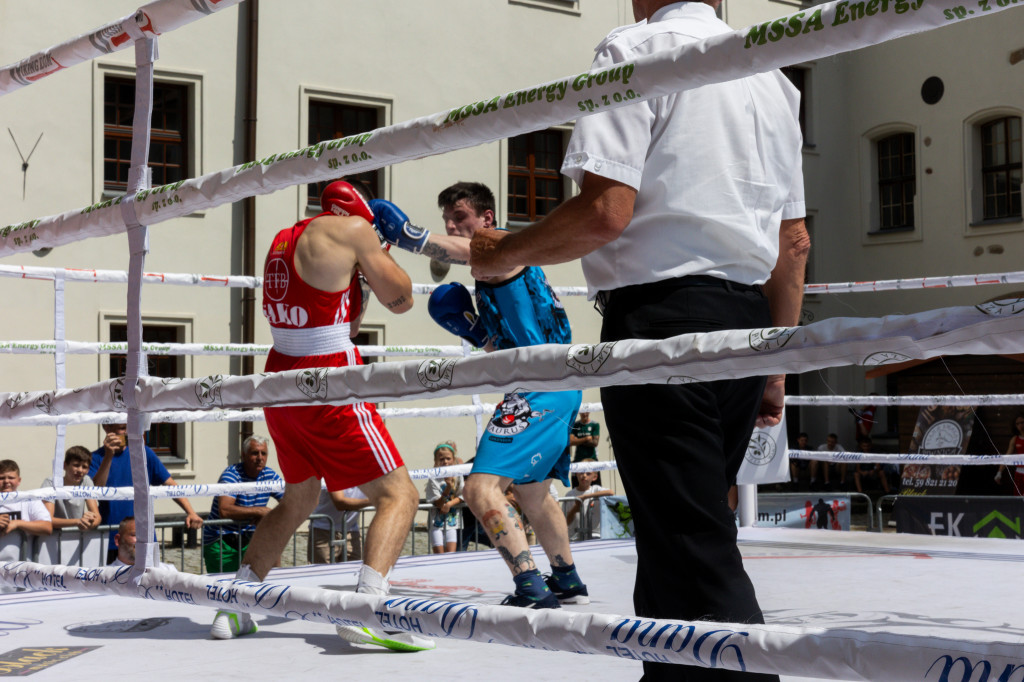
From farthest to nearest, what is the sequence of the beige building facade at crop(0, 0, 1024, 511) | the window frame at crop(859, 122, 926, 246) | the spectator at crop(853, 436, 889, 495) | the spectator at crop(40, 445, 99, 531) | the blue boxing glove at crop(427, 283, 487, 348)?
1. the window frame at crop(859, 122, 926, 246)
2. the spectator at crop(853, 436, 889, 495)
3. the beige building facade at crop(0, 0, 1024, 511)
4. the spectator at crop(40, 445, 99, 531)
5. the blue boxing glove at crop(427, 283, 487, 348)

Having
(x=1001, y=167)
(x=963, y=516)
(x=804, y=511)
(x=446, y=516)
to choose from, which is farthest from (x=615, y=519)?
(x=1001, y=167)

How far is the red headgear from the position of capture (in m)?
3.02

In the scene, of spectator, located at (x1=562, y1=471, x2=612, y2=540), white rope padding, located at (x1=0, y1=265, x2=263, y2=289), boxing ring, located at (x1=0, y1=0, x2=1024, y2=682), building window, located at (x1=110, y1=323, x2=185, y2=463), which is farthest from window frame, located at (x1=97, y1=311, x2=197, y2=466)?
boxing ring, located at (x1=0, y1=0, x2=1024, y2=682)

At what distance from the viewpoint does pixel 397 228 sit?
9.26ft

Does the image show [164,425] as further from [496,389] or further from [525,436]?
[496,389]

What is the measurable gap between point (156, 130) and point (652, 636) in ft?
39.2

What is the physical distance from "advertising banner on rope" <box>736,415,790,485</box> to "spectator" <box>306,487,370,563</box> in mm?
2199

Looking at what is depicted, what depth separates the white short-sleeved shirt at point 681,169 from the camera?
5.41ft

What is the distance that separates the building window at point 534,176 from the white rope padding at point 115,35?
12.0m

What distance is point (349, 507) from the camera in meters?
6.04

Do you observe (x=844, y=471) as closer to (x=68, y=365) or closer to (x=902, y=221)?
(x=902, y=221)

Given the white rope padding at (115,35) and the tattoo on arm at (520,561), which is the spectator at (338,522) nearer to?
the tattoo on arm at (520,561)

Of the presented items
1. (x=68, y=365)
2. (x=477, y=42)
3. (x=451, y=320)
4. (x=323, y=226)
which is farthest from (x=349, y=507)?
(x=477, y=42)

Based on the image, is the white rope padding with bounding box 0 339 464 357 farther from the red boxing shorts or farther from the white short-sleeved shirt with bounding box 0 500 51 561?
the red boxing shorts
